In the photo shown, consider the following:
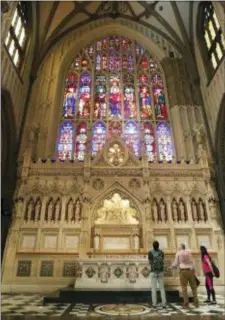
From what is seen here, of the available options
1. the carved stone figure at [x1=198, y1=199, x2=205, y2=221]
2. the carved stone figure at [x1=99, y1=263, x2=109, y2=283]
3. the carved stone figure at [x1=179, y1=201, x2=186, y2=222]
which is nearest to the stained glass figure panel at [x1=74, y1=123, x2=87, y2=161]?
the carved stone figure at [x1=179, y1=201, x2=186, y2=222]

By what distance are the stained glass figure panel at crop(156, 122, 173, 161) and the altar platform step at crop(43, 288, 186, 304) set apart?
809 centimetres

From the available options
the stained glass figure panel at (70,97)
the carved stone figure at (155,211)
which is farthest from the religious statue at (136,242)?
the stained glass figure panel at (70,97)

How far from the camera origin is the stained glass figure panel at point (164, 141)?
14.4 meters

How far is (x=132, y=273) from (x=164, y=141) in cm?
844

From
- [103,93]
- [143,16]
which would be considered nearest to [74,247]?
[103,93]

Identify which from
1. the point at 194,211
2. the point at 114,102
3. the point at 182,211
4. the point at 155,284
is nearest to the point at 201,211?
the point at 194,211

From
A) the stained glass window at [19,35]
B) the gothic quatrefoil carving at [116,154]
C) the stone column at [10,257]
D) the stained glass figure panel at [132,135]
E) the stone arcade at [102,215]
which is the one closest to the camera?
the stone column at [10,257]

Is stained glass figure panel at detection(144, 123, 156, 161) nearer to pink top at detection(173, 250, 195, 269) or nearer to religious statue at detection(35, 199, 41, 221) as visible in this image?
religious statue at detection(35, 199, 41, 221)

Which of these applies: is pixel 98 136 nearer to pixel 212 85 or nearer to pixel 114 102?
pixel 114 102

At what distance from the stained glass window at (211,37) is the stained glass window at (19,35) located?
10300 mm

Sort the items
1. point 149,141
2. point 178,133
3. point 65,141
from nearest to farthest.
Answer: point 178,133 → point 65,141 → point 149,141

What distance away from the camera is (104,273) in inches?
330

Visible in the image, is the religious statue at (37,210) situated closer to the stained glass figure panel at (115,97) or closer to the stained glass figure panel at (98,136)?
the stained glass figure panel at (98,136)

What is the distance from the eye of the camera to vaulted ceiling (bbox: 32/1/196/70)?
54.4 ft
